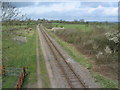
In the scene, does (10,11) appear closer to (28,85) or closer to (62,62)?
(28,85)

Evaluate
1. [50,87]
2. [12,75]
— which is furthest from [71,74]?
[12,75]

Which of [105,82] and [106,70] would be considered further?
[106,70]

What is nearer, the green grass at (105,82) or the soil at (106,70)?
the green grass at (105,82)

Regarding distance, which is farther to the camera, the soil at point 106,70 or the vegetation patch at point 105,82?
the soil at point 106,70

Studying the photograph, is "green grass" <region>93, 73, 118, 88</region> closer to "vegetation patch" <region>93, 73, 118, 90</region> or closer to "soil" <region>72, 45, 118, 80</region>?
"vegetation patch" <region>93, 73, 118, 90</region>

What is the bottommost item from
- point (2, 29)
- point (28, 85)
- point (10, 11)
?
point (28, 85)

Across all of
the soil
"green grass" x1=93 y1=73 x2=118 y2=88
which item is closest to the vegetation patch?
"green grass" x1=93 y1=73 x2=118 y2=88

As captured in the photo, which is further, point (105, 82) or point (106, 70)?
point (106, 70)

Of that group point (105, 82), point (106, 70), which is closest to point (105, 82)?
point (105, 82)

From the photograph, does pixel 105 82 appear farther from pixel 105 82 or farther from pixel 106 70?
pixel 106 70

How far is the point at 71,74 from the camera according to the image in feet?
55.9

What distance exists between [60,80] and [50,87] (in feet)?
5.22

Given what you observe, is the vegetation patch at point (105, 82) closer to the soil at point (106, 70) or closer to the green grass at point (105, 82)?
the green grass at point (105, 82)

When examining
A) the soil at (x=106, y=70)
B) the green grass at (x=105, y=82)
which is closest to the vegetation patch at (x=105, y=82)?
the green grass at (x=105, y=82)
